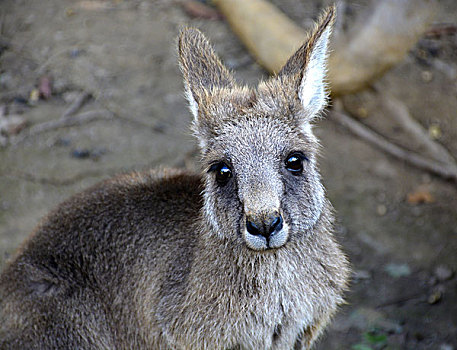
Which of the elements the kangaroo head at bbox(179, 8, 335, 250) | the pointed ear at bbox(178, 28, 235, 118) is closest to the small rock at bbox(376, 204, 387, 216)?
the kangaroo head at bbox(179, 8, 335, 250)

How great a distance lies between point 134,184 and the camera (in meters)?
4.33

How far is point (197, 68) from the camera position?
398cm

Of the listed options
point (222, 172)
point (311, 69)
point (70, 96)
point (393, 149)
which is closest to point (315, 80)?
point (311, 69)

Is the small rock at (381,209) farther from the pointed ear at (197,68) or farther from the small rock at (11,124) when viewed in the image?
the small rock at (11,124)

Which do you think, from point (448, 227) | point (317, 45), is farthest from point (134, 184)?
point (448, 227)

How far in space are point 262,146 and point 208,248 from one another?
76cm

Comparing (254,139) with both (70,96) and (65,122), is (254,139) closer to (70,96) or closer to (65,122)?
(65,122)

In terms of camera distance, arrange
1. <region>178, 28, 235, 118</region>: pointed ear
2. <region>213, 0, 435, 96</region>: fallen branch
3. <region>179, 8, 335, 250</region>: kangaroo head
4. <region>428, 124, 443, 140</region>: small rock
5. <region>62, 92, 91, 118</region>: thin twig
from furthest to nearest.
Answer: <region>62, 92, 91, 118</region>: thin twig → <region>428, 124, 443, 140</region>: small rock → <region>213, 0, 435, 96</region>: fallen branch → <region>178, 28, 235, 118</region>: pointed ear → <region>179, 8, 335, 250</region>: kangaroo head

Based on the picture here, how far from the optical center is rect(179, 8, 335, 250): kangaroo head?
3246mm

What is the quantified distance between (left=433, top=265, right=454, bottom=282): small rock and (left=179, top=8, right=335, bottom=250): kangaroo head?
2.60m

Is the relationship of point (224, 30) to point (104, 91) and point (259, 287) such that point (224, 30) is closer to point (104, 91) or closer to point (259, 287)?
point (104, 91)

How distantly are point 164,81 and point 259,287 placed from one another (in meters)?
4.44

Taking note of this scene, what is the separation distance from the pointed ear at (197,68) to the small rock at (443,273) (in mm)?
2928

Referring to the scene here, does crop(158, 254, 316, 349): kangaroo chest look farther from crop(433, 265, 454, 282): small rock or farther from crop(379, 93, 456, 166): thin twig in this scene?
crop(379, 93, 456, 166): thin twig
